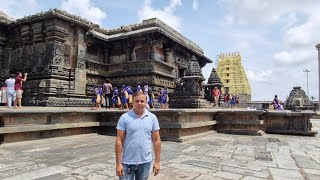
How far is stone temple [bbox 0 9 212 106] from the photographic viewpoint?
1280 cm

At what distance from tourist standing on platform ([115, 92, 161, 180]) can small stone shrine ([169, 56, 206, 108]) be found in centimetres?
999

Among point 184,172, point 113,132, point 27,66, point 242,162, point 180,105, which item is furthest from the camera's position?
point 27,66

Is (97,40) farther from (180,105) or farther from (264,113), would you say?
(264,113)

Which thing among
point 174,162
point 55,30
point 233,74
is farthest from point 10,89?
point 233,74

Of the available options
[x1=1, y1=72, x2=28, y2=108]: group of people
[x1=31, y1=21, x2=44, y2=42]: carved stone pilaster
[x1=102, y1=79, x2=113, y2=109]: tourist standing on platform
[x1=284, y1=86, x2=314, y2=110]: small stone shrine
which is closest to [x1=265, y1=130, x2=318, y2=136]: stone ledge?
[x1=284, y1=86, x2=314, y2=110]: small stone shrine

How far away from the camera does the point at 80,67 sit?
13992 millimetres

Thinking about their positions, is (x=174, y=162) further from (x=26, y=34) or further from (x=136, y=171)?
(x=26, y=34)

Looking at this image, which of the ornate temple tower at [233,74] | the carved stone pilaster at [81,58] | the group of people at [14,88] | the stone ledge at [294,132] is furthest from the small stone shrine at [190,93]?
the ornate temple tower at [233,74]

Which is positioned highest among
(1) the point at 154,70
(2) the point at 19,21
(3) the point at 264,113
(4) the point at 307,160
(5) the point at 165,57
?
(2) the point at 19,21

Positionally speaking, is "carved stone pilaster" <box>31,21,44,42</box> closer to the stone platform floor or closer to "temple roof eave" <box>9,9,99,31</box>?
"temple roof eave" <box>9,9,99,31</box>

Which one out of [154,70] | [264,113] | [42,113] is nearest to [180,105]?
[154,70]

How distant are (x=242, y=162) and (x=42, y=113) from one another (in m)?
4.97

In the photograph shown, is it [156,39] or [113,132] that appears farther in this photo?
[156,39]

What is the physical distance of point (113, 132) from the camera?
8.39 m
